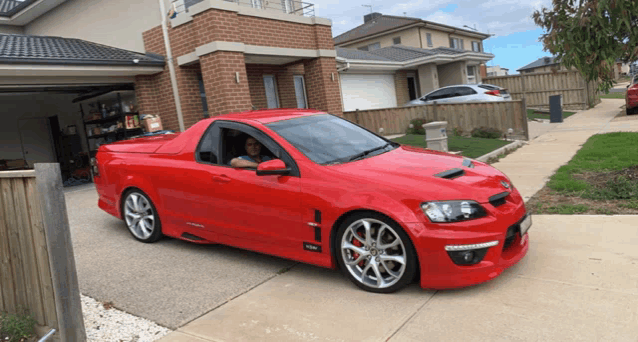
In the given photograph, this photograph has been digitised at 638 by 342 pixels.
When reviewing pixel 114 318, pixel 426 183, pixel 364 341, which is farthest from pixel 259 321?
pixel 426 183

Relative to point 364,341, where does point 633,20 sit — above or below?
above

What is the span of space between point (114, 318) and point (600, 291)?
371 cm

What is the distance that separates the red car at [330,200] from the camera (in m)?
3.71

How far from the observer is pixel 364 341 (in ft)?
10.6

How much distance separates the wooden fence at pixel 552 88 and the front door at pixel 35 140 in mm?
19726

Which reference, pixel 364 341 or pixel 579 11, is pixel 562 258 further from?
pixel 579 11

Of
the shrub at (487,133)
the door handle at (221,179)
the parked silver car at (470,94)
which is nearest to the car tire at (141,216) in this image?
the door handle at (221,179)

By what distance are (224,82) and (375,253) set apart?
7177 mm

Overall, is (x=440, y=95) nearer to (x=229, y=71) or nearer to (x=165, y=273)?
(x=229, y=71)

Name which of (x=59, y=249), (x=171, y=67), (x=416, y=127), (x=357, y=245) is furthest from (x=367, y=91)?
(x=59, y=249)

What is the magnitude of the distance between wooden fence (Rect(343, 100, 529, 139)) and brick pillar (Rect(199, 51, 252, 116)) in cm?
460

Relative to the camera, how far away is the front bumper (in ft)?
11.9

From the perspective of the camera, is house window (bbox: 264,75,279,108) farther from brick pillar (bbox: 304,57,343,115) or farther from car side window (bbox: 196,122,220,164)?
car side window (bbox: 196,122,220,164)

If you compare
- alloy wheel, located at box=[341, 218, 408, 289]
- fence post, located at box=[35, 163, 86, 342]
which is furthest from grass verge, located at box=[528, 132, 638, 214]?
fence post, located at box=[35, 163, 86, 342]
